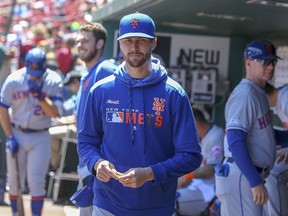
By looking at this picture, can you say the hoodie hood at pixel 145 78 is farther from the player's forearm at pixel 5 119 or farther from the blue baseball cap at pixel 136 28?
the player's forearm at pixel 5 119

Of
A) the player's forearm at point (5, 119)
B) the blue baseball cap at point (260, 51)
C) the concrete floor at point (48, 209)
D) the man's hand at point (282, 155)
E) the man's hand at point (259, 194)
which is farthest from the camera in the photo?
the concrete floor at point (48, 209)

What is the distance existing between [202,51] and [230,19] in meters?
1.53

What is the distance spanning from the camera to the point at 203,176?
7629 millimetres

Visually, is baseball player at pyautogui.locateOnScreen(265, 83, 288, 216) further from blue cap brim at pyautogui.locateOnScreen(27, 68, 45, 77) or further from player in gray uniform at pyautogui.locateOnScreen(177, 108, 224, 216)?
blue cap brim at pyautogui.locateOnScreen(27, 68, 45, 77)

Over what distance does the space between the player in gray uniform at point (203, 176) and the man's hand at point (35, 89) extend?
5.12 ft

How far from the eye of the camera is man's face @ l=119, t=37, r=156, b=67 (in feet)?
12.3

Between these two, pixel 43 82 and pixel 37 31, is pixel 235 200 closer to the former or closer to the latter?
pixel 43 82

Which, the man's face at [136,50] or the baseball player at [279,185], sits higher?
the man's face at [136,50]

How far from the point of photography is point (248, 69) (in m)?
5.05

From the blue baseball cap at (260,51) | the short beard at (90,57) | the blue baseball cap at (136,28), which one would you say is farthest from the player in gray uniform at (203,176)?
the blue baseball cap at (136,28)

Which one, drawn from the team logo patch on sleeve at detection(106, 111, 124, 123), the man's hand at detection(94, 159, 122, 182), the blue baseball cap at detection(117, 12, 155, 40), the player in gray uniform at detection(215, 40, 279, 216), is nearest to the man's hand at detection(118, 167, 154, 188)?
the man's hand at detection(94, 159, 122, 182)

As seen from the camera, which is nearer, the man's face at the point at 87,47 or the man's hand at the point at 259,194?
the man's hand at the point at 259,194

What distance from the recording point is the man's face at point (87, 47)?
5.71 metres

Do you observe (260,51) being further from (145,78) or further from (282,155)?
(145,78)
